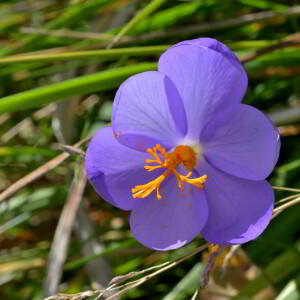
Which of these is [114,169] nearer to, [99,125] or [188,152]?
[188,152]

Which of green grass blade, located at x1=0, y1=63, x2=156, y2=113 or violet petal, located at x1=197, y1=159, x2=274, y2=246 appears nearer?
violet petal, located at x1=197, y1=159, x2=274, y2=246

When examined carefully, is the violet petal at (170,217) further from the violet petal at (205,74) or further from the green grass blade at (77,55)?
the green grass blade at (77,55)

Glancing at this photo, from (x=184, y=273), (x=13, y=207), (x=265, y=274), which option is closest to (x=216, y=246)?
(x=265, y=274)

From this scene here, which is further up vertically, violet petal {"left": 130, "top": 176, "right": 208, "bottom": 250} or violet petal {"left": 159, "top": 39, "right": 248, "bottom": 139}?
violet petal {"left": 159, "top": 39, "right": 248, "bottom": 139}

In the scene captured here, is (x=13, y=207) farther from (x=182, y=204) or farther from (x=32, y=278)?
(x=182, y=204)

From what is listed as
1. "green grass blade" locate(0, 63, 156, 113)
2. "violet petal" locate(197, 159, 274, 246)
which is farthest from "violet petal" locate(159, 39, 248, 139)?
"green grass blade" locate(0, 63, 156, 113)

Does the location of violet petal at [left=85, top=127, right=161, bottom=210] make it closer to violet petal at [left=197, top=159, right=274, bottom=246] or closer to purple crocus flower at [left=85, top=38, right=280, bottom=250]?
purple crocus flower at [left=85, top=38, right=280, bottom=250]

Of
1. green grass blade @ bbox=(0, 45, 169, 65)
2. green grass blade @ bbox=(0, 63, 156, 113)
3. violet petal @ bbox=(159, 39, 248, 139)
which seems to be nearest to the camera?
violet petal @ bbox=(159, 39, 248, 139)

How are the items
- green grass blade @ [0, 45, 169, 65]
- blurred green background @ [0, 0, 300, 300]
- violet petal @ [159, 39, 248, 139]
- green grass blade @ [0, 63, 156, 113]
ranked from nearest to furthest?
1. violet petal @ [159, 39, 248, 139]
2. green grass blade @ [0, 63, 156, 113]
3. green grass blade @ [0, 45, 169, 65]
4. blurred green background @ [0, 0, 300, 300]

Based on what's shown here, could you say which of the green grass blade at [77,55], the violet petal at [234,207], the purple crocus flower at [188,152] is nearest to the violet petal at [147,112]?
the purple crocus flower at [188,152]
